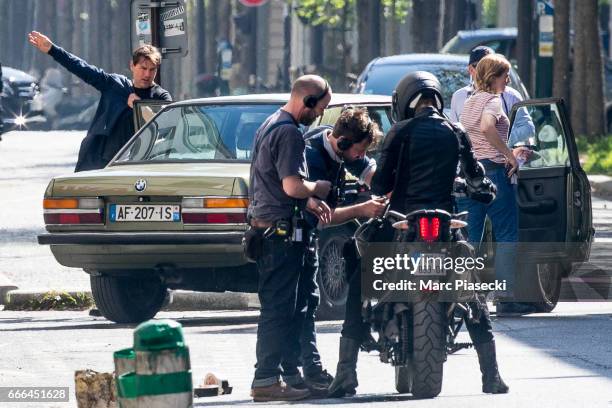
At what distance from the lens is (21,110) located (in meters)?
45.1

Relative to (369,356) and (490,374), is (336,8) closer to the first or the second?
(369,356)

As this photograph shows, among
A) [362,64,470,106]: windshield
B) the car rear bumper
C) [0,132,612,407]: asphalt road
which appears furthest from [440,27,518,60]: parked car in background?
the car rear bumper

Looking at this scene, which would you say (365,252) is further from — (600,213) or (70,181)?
(600,213)

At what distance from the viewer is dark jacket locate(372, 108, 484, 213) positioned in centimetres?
899

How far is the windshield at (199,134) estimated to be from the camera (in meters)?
12.1

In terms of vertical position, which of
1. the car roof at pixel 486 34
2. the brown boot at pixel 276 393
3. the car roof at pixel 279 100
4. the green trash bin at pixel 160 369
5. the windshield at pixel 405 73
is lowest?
the brown boot at pixel 276 393

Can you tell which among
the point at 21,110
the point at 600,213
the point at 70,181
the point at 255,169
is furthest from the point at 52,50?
the point at 21,110

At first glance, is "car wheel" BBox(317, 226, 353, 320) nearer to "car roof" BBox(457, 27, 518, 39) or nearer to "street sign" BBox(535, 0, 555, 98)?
"car roof" BBox(457, 27, 518, 39)

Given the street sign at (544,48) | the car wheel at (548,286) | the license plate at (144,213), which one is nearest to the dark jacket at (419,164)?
the license plate at (144,213)

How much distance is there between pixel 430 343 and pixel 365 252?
23.2 inches

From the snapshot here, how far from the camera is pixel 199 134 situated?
1230 cm

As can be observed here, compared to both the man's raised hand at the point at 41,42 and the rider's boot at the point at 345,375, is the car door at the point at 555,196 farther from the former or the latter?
the rider's boot at the point at 345,375

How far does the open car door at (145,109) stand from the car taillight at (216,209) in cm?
163

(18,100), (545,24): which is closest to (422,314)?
(545,24)
